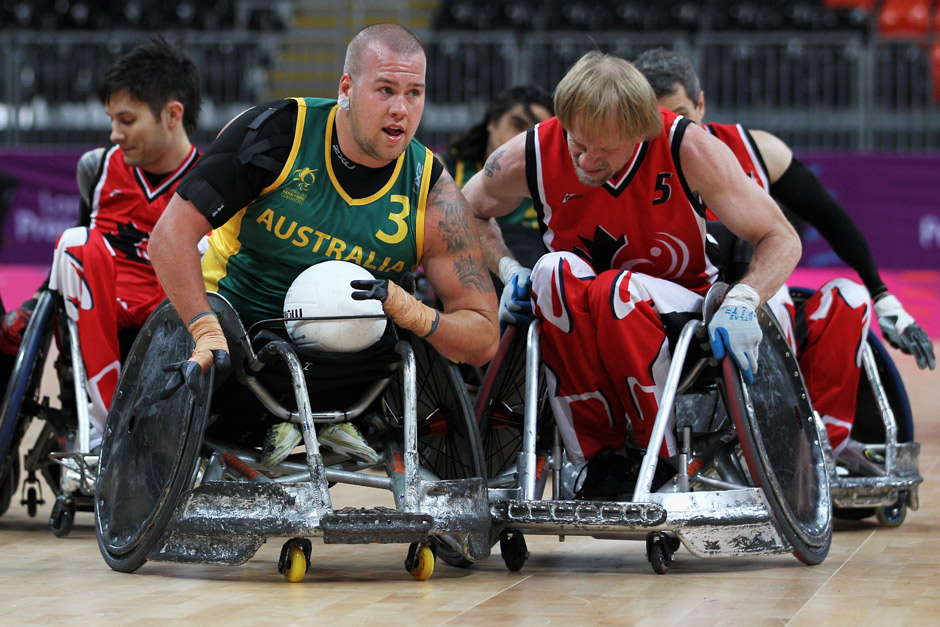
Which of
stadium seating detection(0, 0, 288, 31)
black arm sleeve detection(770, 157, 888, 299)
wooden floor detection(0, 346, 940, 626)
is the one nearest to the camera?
wooden floor detection(0, 346, 940, 626)

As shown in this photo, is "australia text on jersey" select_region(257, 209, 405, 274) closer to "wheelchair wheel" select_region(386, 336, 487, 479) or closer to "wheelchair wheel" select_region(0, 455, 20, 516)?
"wheelchair wheel" select_region(386, 336, 487, 479)

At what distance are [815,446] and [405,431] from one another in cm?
A: 134

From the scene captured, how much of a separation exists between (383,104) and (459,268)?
1.73ft

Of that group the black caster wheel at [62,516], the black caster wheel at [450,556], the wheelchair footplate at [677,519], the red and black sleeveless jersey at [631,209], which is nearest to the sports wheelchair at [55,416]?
the black caster wheel at [62,516]

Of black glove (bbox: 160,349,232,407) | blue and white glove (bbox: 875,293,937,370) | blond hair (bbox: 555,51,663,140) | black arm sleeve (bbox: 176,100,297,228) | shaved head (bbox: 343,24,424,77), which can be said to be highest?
shaved head (bbox: 343,24,424,77)

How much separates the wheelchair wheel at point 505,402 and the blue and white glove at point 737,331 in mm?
600

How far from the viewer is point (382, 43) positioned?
3922 mm

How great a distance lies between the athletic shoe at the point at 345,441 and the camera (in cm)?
394

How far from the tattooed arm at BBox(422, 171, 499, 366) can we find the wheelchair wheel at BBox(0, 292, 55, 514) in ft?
4.73

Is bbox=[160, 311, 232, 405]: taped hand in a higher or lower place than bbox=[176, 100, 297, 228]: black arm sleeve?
lower

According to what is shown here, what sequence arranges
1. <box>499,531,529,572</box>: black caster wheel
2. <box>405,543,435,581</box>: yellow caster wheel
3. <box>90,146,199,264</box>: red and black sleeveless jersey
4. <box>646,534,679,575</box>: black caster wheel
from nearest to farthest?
<box>405,543,435,581</box>: yellow caster wheel
<box>646,534,679,575</box>: black caster wheel
<box>499,531,529,572</box>: black caster wheel
<box>90,146,199,264</box>: red and black sleeveless jersey

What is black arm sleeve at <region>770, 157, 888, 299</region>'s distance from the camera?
4.84 meters

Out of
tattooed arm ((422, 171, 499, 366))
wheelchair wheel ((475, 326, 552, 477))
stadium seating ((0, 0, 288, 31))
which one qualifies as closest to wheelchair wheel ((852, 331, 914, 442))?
wheelchair wheel ((475, 326, 552, 477))

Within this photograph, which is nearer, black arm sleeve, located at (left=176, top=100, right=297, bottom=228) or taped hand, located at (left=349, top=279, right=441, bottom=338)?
taped hand, located at (left=349, top=279, right=441, bottom=338)
